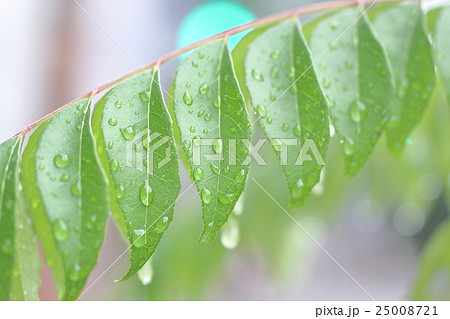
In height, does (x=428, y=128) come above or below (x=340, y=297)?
above

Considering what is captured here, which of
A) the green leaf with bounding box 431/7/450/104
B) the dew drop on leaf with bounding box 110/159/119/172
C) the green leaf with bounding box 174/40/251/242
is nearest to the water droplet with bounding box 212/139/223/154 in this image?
the green leaf with bounding box 174/40/251/242

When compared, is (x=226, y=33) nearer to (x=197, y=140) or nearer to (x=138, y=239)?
(x=197, y=140)

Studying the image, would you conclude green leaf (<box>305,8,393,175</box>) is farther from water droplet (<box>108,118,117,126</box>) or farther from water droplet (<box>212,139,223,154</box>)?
water droplet (<box>108,118,117,126</box>)

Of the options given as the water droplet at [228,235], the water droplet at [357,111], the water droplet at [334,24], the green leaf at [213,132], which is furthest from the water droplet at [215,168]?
the water droplet at [228,235]
